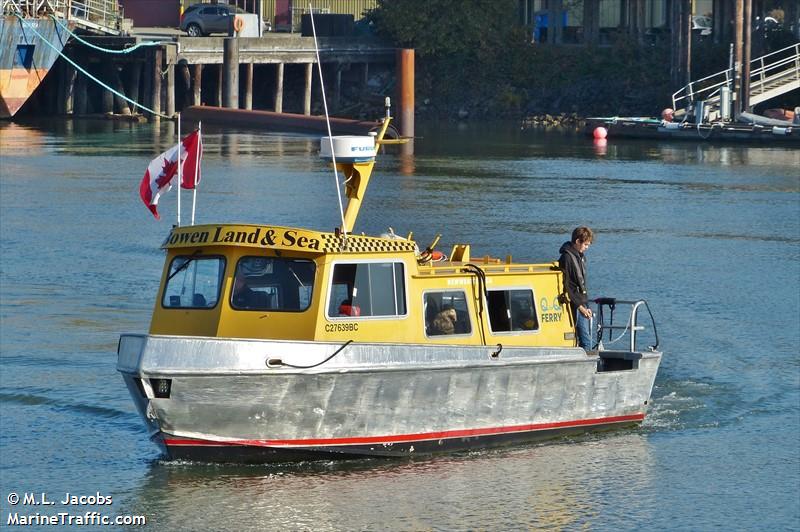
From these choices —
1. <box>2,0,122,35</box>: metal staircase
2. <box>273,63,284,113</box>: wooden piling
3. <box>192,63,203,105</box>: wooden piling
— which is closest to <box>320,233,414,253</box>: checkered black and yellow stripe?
<box>2,0,122,35</box>: metal staircase

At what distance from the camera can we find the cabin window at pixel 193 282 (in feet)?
50.5

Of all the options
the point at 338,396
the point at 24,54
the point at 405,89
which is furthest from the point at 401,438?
the point at 24,54

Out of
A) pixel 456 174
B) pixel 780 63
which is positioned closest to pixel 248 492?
pixel 456 174

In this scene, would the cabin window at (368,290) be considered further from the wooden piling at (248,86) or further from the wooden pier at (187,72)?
the wooden piling at (248,86)

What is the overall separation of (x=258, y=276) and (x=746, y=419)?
6.51m

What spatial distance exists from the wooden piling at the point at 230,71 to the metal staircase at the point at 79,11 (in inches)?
207

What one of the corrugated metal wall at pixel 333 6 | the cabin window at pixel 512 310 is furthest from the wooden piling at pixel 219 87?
the cabin window at pixel 512 310

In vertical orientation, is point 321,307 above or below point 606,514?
above

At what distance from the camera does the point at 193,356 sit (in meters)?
14.5

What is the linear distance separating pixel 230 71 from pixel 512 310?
143 ft

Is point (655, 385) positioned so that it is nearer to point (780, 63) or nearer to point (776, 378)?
point (776, 378)

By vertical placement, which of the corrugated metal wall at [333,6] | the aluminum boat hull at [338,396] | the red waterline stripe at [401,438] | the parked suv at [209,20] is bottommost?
the red waterline stripe at [401,438]

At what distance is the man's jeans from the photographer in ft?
55.9

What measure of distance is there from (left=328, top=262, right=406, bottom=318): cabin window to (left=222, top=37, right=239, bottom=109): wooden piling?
44.0 metres
